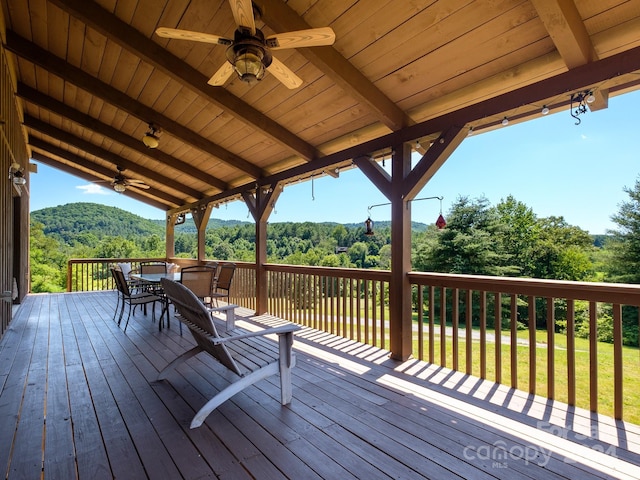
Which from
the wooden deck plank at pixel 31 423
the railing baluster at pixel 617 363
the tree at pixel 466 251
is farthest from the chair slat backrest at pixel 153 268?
the tree at pixel 466 251

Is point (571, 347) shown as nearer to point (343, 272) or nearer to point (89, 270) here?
point (343, 272)

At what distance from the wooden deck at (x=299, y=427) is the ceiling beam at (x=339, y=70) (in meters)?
2.45

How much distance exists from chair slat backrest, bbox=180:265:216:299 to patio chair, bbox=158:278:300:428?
2238mm

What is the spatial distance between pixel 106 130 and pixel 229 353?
17.2 ft

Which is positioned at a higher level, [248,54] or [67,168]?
[67,168]

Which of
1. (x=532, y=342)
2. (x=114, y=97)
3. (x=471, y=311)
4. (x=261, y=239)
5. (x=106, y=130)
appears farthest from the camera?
(x=261, y=239)

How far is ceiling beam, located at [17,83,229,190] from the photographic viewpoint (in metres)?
5.09

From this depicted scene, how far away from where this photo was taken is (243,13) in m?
2.04

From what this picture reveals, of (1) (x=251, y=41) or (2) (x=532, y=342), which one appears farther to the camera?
(2) (x=532, y=342)

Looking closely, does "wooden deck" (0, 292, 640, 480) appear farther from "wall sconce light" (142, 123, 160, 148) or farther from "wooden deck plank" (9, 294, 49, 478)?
"wall sconce light" (142, 123, 160, 148)

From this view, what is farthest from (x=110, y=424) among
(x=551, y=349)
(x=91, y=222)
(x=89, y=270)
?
(x=91, y=222)

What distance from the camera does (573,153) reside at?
88.0 feet

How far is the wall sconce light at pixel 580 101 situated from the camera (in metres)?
2.29

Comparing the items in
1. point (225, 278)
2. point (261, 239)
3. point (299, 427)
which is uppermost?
point (261, 239)
